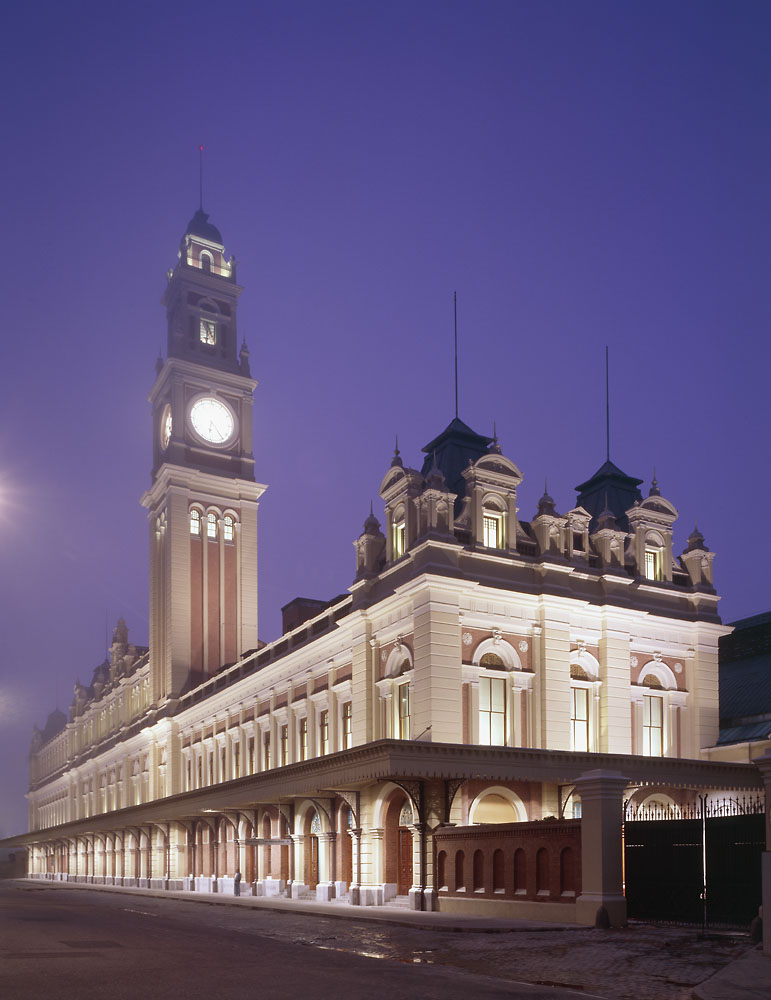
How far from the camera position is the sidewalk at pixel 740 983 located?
39.9 ft

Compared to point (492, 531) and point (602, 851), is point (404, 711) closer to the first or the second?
point (492, 531)

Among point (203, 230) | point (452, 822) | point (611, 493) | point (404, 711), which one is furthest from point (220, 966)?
point (203, 230)

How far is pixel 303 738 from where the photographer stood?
46.0m

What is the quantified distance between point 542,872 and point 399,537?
15403 millimetres

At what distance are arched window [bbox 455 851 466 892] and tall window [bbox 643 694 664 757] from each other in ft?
40.3

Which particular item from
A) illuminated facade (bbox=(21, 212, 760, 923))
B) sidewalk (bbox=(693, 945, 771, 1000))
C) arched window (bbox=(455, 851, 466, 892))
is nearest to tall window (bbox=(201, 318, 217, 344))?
illuminated facade (bbox=(21, 212, 760, 923))

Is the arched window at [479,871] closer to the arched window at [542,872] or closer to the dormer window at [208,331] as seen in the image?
the arched window at [542,872]

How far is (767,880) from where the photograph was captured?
15859mm

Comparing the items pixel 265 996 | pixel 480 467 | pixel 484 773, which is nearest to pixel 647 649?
pixel 480 467

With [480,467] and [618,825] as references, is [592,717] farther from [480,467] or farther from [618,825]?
[618,825]

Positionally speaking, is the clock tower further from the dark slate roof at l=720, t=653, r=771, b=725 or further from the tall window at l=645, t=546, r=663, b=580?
the tall window at l=645, t=546, r=663, b=580

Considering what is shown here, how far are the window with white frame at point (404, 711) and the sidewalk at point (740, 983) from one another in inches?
841

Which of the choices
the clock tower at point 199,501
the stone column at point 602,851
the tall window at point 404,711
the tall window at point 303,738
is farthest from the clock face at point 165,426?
the stone column at point 602,851

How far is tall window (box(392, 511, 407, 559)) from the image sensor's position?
125 feet
